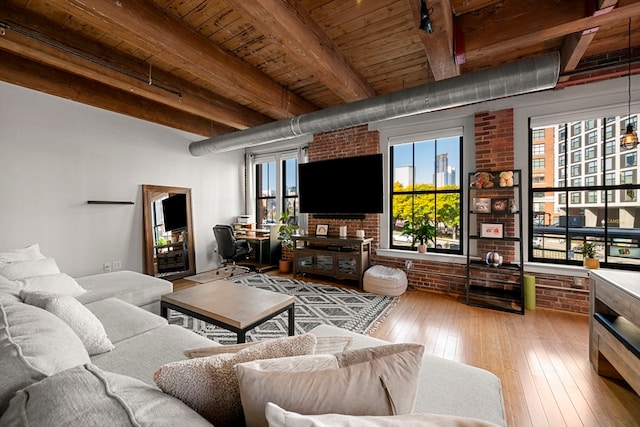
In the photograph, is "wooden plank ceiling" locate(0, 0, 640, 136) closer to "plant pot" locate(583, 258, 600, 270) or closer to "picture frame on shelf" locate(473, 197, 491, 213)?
"picture frame on shelf" locate(473, 197, 491, 213)

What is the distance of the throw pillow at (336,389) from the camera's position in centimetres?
66

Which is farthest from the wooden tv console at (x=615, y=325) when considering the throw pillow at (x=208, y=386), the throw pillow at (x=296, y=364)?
the throw pillow at (x=208, y=386)

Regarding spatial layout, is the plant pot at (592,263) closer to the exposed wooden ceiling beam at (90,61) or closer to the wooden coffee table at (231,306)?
the wooden coffee table at (231,306)

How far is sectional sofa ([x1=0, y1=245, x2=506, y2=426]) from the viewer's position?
59 cm

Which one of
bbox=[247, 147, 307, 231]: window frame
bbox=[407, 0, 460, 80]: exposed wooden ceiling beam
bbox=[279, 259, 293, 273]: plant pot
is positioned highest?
bbox=[407, 0, 460, 80]: exposed wooden ceiling beam

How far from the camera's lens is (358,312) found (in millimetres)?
3209

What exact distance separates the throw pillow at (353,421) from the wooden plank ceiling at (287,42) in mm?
2292

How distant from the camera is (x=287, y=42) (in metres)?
2.21

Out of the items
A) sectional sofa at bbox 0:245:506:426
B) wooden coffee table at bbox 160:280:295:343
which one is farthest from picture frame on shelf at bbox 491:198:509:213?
wooden coffee table at bbox 160:280:295:343

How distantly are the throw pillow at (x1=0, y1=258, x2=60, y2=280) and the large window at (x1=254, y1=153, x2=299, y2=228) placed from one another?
389 centimetres

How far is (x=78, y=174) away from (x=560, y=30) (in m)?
5.71

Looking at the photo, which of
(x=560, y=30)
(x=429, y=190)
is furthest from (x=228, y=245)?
(x=560, y=30)

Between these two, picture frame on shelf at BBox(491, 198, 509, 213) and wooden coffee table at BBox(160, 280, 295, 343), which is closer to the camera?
wooden coffee table at BBox(160, 280, 295, 343)

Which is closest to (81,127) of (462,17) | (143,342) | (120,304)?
(120,304)
